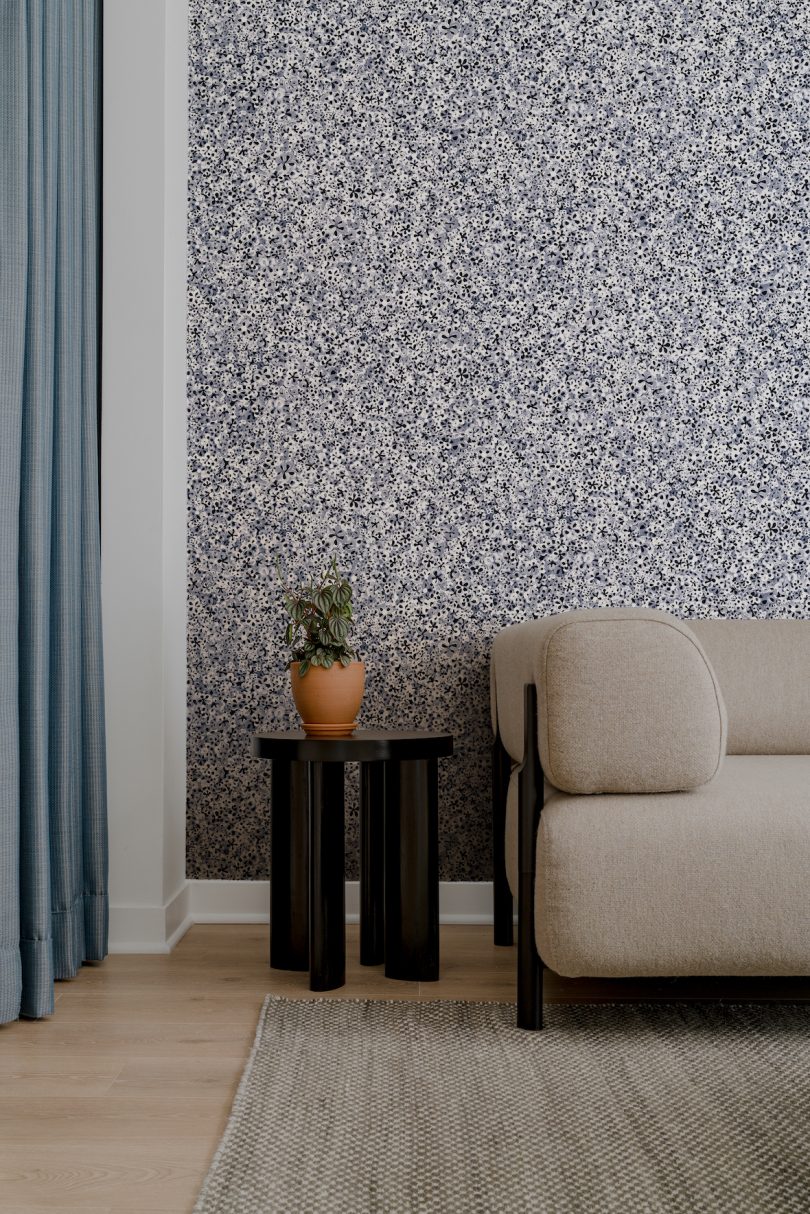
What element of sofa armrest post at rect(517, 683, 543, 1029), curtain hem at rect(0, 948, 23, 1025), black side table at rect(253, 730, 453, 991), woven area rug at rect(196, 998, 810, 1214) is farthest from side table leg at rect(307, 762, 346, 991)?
curtain hem at rect(0, 948, 23, 1025)

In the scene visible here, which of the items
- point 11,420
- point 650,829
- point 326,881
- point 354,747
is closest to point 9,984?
point 326,881

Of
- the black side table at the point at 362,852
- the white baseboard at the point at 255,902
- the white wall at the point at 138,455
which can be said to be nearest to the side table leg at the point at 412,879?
the black side table at the point at 362,852

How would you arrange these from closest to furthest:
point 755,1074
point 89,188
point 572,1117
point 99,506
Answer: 1. point 572,1117
2. point 755,1074
3. point 89,188
4. point 99,506

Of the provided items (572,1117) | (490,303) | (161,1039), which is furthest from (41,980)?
(490,303)

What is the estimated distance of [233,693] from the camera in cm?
236

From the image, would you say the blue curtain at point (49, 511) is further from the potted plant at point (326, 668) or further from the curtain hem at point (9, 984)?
the potted plant at point (326, 668)

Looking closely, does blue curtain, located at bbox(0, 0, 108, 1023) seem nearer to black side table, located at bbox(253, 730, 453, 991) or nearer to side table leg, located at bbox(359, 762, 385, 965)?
black side table, located at bbox(253, 730, 453, 991)

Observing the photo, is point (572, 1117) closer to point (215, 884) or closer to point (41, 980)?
point (41, 980)

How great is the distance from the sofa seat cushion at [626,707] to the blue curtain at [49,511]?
865 millimetres

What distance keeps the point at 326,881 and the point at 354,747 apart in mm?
242

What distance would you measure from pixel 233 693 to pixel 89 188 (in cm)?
110

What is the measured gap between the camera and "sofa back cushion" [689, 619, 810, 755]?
2109mm

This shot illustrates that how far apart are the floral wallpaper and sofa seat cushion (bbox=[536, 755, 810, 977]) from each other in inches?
33.3

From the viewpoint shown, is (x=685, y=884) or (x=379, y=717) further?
(x=379, y=717)
